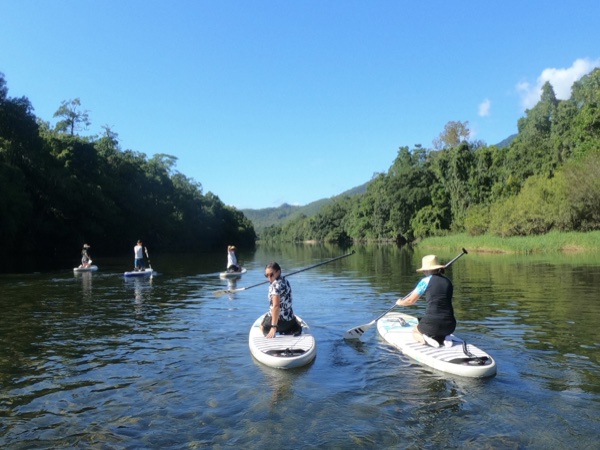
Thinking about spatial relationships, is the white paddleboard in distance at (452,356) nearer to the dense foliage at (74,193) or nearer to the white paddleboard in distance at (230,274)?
the white paddleboard in distance at (230,274)

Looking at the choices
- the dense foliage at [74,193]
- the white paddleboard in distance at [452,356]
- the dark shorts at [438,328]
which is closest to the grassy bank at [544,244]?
the white paddleboard in distance at [452,356]

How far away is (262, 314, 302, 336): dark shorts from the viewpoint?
1009 centimetres

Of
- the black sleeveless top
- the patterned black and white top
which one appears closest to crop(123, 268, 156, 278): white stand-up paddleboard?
the patterned black and white top

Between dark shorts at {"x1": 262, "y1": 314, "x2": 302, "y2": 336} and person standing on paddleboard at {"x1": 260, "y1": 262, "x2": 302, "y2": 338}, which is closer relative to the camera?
person standing on paddleboard at {"x1": 260, "y1": 262, "x2": 302, "y2": 338}

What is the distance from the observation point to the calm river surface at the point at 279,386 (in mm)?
6055

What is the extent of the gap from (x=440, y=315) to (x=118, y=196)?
77982 millimetres

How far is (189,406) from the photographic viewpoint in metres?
7.14

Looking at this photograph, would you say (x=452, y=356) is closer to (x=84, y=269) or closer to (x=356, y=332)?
(x=356, y=332)

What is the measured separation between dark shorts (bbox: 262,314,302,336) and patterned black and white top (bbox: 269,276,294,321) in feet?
0.34

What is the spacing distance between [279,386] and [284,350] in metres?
1.14

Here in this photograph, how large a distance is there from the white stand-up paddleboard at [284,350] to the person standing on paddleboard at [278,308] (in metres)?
0.18

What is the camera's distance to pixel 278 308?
9797 millimetres

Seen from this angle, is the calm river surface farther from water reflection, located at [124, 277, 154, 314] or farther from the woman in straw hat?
water reflection, located at [124, 277, 154, 314]

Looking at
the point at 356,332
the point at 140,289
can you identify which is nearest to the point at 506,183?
the point at 140,289
